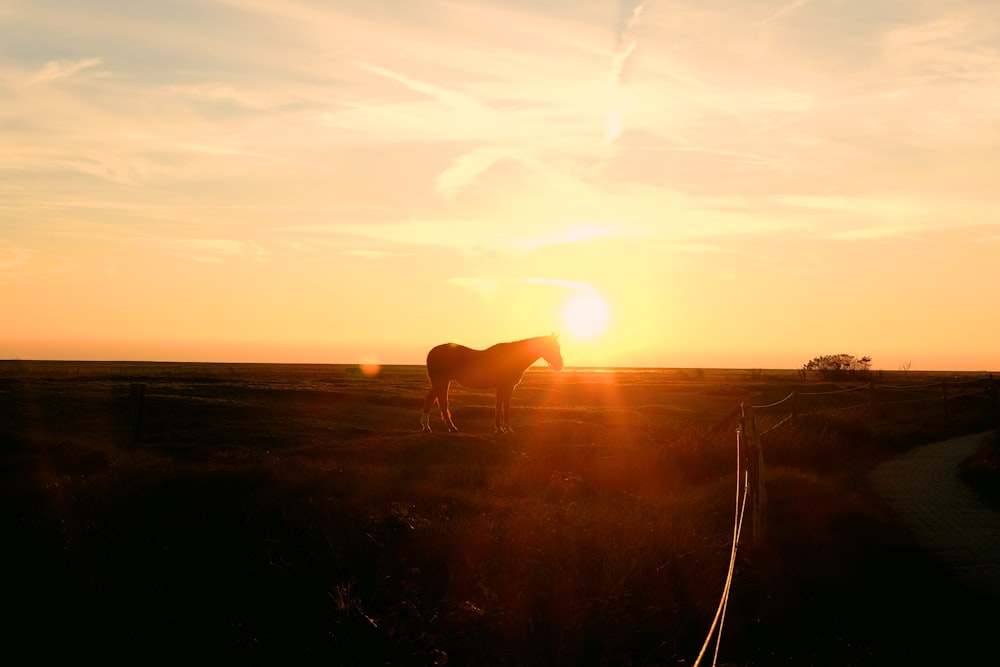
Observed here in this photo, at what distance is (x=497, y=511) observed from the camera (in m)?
14.3

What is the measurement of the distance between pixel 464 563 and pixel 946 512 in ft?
27.5

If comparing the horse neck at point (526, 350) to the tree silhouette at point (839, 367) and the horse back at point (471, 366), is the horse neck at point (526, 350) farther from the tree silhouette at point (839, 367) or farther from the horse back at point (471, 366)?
the tree silhouette at point (839, 367)

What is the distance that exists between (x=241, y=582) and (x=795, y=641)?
6.18 metres

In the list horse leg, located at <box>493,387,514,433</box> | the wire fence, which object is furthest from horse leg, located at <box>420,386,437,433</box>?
the wire fence

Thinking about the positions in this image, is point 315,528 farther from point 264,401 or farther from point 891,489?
point 264,401

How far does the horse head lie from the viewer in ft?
89.5

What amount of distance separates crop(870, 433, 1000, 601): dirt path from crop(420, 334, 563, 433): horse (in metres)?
10.0

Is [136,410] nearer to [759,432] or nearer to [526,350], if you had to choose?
[526,350]

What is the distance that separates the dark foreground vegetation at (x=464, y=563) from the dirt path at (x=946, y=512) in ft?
1.31

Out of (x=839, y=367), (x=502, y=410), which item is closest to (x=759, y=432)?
(x=502, y=410)

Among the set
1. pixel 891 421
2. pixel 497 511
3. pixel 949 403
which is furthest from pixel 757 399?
pixel 497 511

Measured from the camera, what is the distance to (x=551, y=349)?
27266 millimetres

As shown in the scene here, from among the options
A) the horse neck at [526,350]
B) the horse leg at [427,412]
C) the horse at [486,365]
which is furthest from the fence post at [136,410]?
the horse neck at [526,350]

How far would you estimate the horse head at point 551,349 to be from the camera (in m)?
27.3
